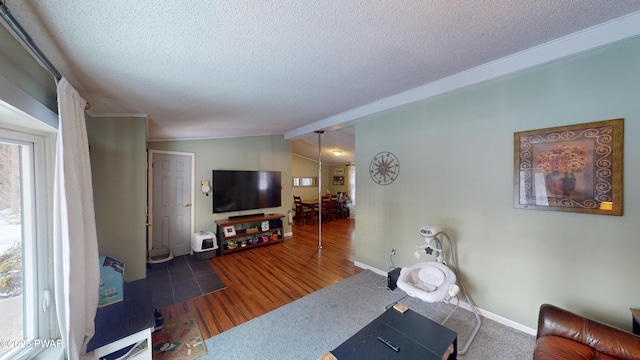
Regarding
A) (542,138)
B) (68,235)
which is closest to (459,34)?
(542,138)

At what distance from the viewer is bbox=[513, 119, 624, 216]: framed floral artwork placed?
1.60 metres

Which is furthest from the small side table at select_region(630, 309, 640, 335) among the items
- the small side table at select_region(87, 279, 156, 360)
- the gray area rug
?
the small side table at select_region(87, 279, 156, 360)

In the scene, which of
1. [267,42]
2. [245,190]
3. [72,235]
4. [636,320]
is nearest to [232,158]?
[245,190]

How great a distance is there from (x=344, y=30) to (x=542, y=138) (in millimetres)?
1960

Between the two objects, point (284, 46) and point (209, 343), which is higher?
point (284, 46)

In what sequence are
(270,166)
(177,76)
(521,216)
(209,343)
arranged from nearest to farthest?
(177,76), (209,343), (521,216), (270,166)

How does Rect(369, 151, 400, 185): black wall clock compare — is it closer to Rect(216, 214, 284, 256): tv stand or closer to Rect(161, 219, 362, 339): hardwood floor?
Rect(161, 219, 362, 339): hardwood floor

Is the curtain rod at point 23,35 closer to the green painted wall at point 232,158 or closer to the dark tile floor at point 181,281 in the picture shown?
the dark tile floor at point 181,281

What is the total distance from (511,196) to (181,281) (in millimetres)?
4103

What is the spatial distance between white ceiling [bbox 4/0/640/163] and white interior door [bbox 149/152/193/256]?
150 centimetres

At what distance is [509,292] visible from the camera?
2.07 metres

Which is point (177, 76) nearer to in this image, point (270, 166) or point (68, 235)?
point (68, 235)

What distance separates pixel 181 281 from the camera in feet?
9.83


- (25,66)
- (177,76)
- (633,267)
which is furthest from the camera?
(177,76)
